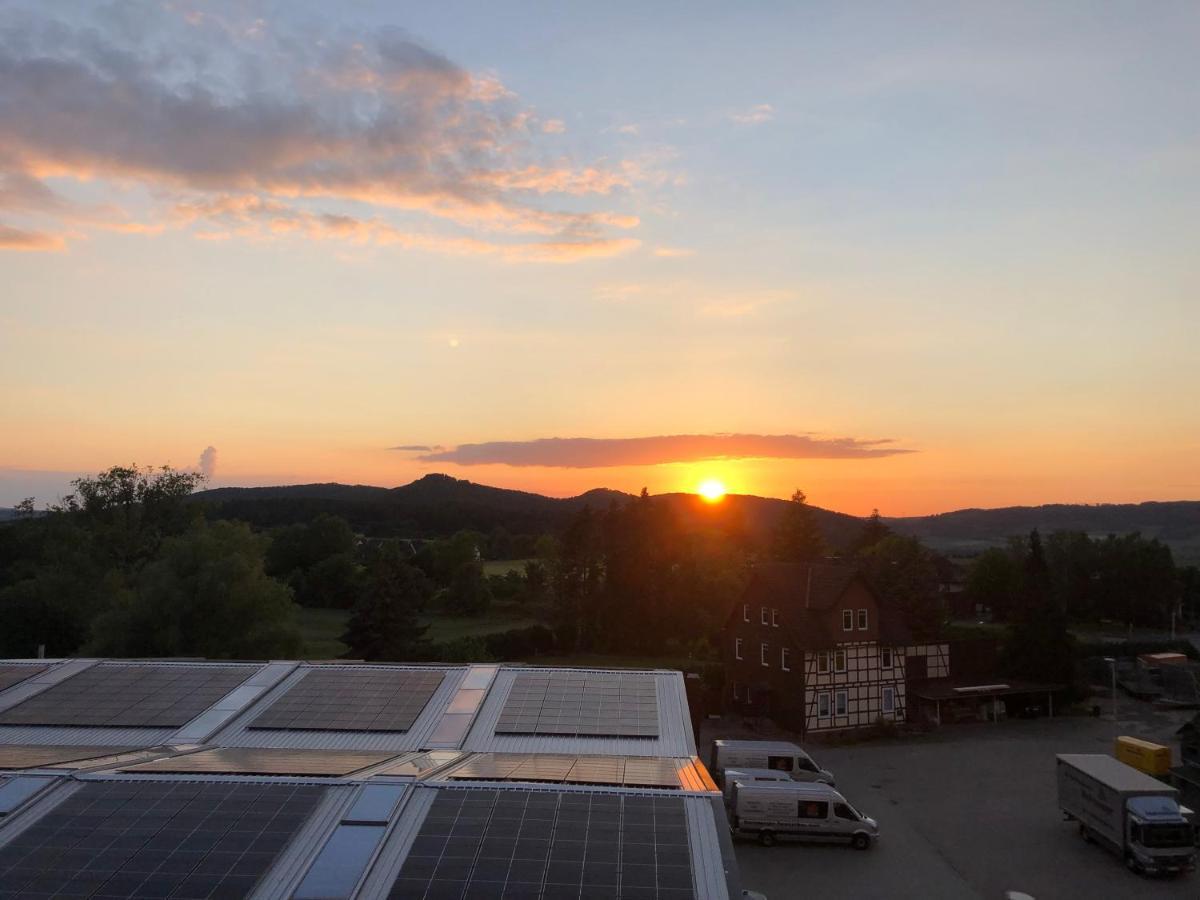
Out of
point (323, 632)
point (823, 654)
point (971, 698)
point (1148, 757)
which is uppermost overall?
point (823, 654)

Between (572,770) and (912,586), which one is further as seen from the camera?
(912,586)

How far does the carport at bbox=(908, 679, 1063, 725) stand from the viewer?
118 ft

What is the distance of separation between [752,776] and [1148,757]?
13011mm

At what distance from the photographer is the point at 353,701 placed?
18547mm

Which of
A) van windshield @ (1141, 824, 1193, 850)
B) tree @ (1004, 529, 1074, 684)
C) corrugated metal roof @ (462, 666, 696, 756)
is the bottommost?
van windshield @ (1141, 824, 1193, 850)

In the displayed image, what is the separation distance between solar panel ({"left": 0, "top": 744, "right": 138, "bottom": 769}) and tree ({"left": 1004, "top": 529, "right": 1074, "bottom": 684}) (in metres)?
39.1

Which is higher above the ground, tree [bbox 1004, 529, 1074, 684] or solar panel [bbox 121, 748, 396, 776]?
solar panel [bbox 121, 748, 396, 776]

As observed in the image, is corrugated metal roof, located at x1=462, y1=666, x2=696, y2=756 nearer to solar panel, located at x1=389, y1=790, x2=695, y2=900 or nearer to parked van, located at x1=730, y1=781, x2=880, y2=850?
solar panel, located at x1=389, y1=790, x2=695, y2=900

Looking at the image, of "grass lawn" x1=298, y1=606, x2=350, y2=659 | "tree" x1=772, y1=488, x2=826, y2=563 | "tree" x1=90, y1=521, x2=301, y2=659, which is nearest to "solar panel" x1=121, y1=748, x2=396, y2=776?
"tree" x1=90, y1=521, x2=301, y2=659

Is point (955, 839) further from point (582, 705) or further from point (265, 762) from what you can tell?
point (265, 762)

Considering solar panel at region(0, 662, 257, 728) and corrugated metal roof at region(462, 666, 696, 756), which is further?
solar panel at region(0, 662, 257, 728)

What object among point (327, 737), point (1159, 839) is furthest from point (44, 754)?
point (1159, 839)

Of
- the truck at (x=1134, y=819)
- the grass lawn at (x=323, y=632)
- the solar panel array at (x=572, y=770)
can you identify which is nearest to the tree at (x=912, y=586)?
the truck at (x=1134, y=819)

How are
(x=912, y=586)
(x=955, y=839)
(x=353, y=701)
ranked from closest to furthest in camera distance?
1. (x=353, y=701)
2. (x=955, y=839)
3. (x=912, y=586)
